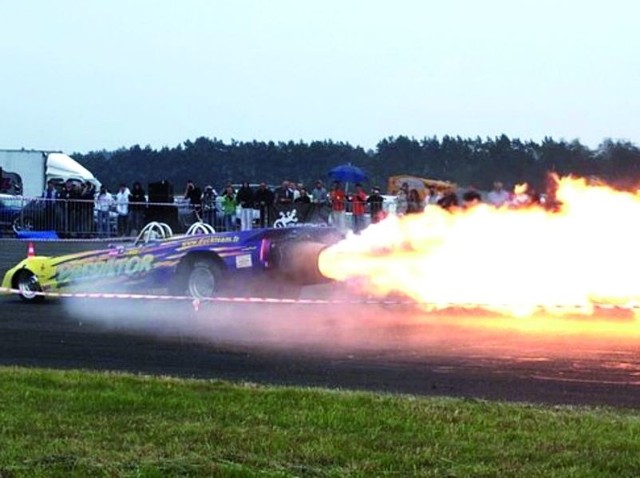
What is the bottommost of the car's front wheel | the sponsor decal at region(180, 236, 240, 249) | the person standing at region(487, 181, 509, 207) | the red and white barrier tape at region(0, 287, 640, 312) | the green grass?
the green grass

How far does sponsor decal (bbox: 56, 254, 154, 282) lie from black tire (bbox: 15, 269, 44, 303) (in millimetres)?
503

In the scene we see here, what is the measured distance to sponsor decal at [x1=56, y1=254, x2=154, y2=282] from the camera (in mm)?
15156

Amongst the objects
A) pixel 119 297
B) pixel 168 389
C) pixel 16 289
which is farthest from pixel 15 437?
pixel 16 289

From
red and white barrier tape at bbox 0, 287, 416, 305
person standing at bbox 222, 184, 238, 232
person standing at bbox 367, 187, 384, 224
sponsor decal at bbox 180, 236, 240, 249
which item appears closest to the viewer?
red and white barrier tape at bbox 0, 287, 416, 305

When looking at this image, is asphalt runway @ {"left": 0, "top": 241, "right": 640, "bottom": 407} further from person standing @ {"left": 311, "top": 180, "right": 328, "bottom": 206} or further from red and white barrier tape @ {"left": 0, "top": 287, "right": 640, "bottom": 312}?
person standing @ {"left": 311, "top": 180, "right": 328, "bottom": 206}

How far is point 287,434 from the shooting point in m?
6.52

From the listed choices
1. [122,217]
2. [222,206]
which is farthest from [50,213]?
[222,206]

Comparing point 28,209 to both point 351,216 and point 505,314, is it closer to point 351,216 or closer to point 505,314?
point 351,216

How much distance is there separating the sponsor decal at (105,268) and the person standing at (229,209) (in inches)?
541

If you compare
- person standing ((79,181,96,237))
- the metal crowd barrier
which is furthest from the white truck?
person standing ((79,181,96,237))

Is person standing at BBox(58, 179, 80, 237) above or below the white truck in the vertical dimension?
below

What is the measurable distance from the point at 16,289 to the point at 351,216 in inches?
472

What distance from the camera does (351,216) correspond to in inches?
1049

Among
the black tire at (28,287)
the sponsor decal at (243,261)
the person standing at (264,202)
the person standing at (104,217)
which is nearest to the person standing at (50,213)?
the person standing at (104,217)
